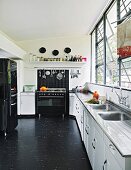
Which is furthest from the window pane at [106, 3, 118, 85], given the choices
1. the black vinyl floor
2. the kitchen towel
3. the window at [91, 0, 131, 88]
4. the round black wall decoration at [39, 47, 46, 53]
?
the round black wall decoration at [39, 47, 46, 53]

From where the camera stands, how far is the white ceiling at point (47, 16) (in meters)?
3.99

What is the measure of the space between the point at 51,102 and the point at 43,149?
3029 mm

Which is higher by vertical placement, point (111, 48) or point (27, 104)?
point (111, 48)

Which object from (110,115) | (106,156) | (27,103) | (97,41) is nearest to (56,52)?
(97,41)

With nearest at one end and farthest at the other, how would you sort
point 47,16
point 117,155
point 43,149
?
point 117,155 < point 43,149 < point 47,16

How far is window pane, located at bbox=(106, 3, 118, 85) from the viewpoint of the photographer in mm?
4438

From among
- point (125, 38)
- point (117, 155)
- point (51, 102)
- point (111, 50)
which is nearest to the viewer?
point (117, 155)

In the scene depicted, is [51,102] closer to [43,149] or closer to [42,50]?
[42,50]

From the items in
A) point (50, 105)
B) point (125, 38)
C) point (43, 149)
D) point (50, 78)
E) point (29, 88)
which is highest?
point (125, 38)

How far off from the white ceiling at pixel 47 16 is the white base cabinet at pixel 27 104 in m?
2.02

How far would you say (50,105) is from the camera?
680 cm

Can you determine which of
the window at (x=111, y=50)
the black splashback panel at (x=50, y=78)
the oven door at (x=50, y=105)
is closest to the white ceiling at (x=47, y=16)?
the window at (x=111, y=50)

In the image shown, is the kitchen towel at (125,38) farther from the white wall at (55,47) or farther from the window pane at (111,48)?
the white wall at (55,47)

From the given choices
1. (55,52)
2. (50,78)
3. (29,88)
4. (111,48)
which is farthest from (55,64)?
(111,48)
